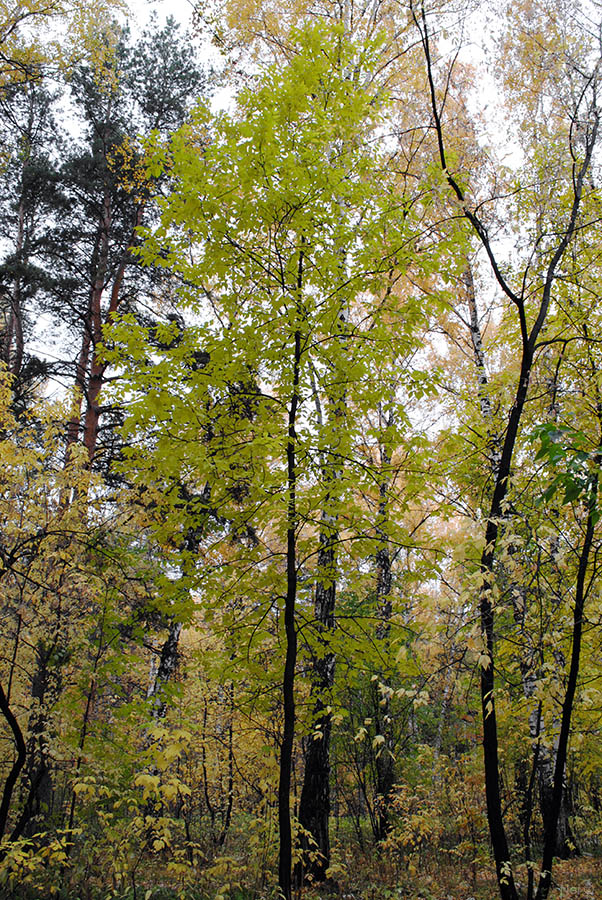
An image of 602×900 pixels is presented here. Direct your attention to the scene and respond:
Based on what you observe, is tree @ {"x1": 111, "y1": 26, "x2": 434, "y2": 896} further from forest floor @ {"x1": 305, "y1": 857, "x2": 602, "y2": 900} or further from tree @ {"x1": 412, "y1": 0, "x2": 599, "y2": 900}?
forest floor @ {"x1": 305, "y1": 857, "x2": 602, "y2": 900}

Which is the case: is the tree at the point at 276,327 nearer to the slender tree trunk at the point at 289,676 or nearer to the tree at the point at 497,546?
the slender tree trunk at the point at 289,676

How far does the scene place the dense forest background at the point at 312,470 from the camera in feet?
11.4

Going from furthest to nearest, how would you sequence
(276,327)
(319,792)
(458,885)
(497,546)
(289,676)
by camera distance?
1. (458,885)
2. (319,792)
3. (276,327)
4. (289,676)
5. (497,546)

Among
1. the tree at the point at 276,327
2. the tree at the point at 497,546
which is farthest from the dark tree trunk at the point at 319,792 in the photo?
the tree at the point at 497,546

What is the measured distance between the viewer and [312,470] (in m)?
3.89

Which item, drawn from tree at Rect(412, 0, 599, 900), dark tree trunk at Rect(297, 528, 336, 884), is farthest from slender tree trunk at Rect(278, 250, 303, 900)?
dark tree trunk at Rect(297, 528, 336, 884)

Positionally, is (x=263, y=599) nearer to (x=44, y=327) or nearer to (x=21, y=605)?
(x=21, y=605)

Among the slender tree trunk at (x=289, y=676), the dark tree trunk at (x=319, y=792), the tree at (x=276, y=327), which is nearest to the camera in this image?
the slender tree trunk at (x=289, y=676)

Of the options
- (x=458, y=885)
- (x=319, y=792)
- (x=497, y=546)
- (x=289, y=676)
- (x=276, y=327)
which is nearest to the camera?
(x=497, y=546)

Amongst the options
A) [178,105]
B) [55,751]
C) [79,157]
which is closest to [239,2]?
[178,105]

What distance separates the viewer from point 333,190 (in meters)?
3.93

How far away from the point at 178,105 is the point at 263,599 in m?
10.6

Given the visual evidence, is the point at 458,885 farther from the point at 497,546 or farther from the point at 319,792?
the point at 497,546

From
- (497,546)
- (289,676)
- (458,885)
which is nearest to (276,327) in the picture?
(497,546)
